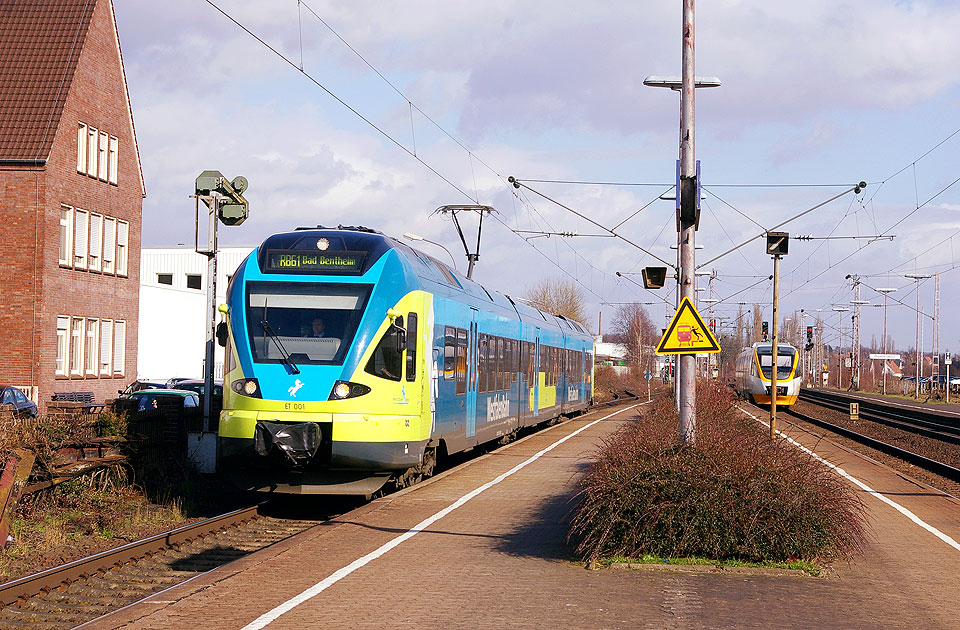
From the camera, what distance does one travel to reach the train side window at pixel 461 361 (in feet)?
57.7

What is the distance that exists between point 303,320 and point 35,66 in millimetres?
23928

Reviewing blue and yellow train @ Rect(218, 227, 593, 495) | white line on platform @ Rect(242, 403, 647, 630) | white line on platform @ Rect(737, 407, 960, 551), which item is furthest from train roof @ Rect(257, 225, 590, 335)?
white line on platform @ Rect(737, 407, 960, 551)

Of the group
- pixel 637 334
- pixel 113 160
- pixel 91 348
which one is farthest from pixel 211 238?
pixel 637 334

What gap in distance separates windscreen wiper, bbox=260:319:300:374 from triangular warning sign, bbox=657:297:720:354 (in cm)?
450

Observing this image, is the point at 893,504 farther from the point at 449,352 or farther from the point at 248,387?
the point at 248,387

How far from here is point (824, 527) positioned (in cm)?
949

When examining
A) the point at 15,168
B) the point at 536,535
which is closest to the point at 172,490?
the point at 536,535

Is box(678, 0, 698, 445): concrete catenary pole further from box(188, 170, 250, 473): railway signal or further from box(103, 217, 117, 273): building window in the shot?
box(103, 217, 117, 273): building window

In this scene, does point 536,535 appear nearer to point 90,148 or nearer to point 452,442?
point 452,442

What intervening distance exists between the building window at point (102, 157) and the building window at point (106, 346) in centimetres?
487

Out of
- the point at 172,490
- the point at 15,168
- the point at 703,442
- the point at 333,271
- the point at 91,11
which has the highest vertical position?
the point at 91,11

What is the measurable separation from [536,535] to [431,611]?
3733mm

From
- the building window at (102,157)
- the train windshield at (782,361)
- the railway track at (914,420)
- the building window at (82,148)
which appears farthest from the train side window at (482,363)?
the train windshield at (782,361)

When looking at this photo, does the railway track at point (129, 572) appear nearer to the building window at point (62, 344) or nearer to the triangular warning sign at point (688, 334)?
the triangular warning sign at point (688, 334)
